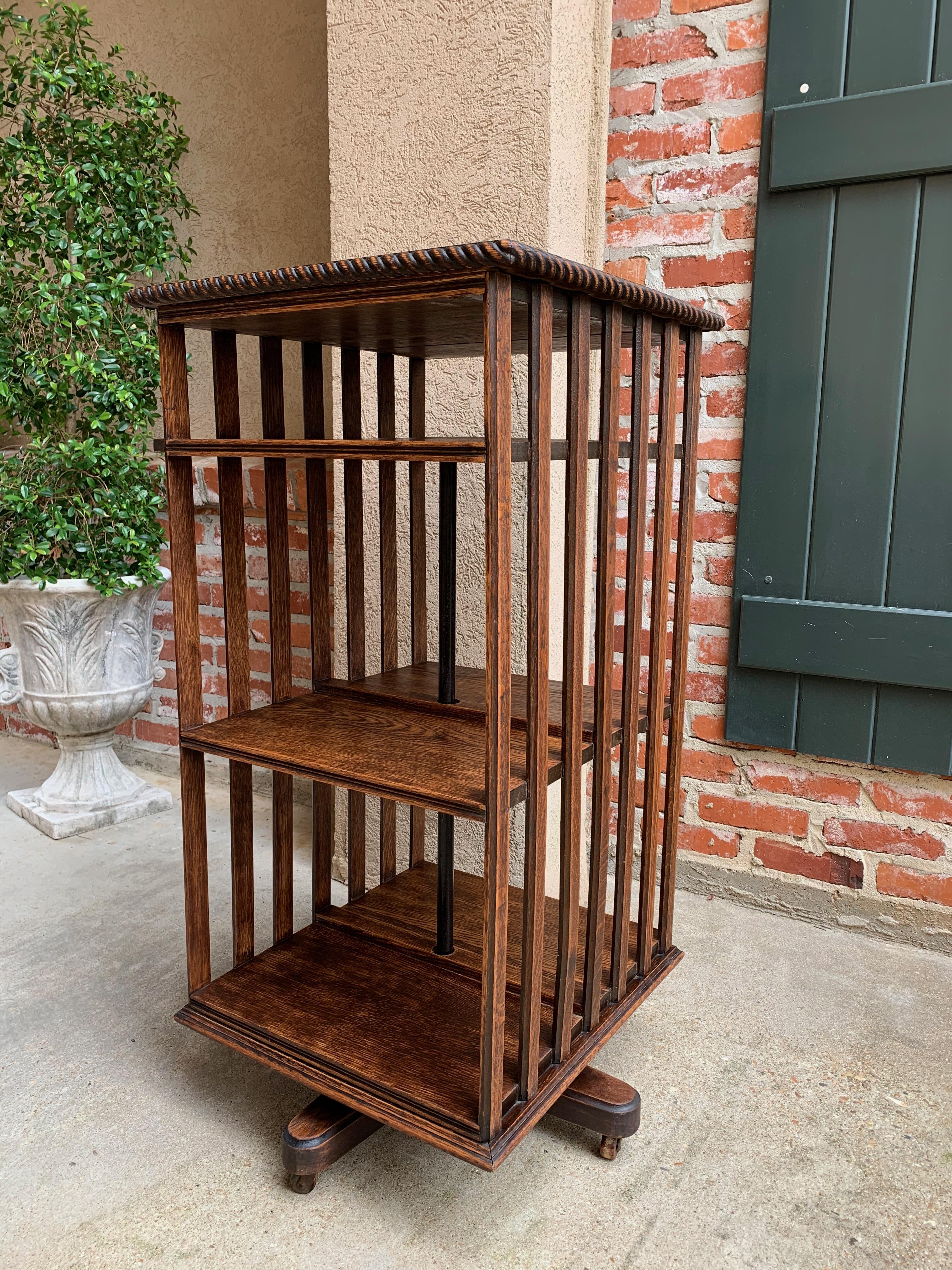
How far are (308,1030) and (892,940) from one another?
1.32 metres

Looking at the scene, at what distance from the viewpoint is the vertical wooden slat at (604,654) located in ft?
4.35

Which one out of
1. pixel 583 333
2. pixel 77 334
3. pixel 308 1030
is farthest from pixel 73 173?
pixel 308 1030

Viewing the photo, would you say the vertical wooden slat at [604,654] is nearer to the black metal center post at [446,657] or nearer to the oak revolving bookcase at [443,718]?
the oak revolving bookcase at [443,718]

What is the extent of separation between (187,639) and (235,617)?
105 mm

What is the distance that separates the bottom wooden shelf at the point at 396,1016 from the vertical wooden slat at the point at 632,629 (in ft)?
0.37

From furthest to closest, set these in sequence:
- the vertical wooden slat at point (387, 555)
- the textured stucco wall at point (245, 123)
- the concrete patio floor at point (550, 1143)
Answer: the textured stucco wall at point (245, 123), the vertical wooden slat at point (387, 555), the concrete patio floor at point (550, 1143)

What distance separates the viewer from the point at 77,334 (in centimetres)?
246

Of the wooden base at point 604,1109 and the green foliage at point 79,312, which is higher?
the green foliage at point 79,312

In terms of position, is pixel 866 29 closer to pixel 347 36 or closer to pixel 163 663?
pixel 347 36

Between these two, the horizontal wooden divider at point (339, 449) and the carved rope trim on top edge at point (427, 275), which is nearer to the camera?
the carved rope trim on top edge at point (427, 275)

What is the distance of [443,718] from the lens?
1550 millimetres

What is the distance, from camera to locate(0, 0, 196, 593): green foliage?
237 cm

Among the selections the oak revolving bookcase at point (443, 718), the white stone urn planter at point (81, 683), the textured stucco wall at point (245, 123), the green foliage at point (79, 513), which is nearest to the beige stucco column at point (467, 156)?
the oak revolving bookcase at point (443, 718)

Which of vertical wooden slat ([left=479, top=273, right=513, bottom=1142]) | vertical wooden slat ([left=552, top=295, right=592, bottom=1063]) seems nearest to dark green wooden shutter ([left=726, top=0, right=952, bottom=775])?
vertical wooden slat ([left=552, top=295, right=592, bottom=1063])
